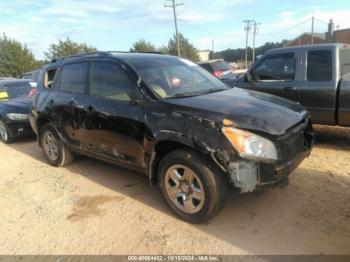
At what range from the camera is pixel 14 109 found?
7773mm

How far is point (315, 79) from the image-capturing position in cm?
575

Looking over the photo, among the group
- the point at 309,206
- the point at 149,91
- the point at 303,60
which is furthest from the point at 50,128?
the point at 303,60

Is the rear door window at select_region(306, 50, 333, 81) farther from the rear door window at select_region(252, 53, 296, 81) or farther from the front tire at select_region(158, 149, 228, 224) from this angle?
the front tire at select_region(158, 149, 228, 224)

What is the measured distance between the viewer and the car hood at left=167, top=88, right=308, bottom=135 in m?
3.22

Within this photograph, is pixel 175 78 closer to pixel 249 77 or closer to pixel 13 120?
pixel 249 77

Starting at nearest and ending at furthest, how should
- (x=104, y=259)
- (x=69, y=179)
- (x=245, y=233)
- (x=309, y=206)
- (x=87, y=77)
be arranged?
(x=104, y=259), (x=245, y=233), (x=309, y=206), (x=87, y=77), (x=69, y=179)

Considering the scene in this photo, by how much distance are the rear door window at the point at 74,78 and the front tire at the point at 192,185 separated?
2011 mm

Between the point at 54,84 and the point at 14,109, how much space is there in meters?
2.96

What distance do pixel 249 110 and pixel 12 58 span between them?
4272cm

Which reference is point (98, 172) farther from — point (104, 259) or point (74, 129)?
point (104, 259)

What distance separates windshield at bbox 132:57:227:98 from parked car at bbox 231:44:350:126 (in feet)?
6.33

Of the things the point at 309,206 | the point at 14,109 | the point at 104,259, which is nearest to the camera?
the point at 104,259

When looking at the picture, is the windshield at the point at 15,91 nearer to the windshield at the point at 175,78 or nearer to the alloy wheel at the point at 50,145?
the alloy wheel at the point at 50,145

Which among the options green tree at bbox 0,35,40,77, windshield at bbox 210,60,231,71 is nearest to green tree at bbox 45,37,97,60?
green tree at bbox 0,35,40,77
